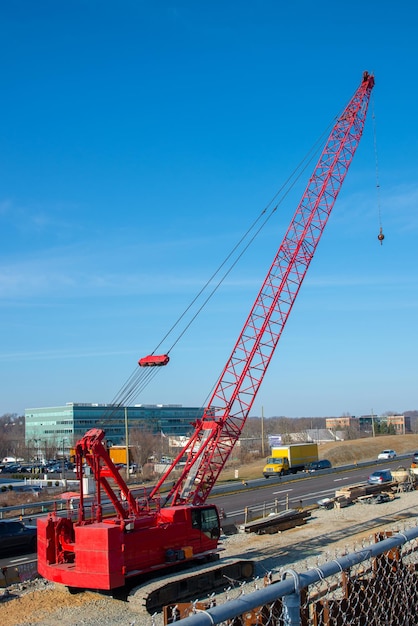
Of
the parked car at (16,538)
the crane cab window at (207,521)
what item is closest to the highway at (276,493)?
the parked car at (16,538)

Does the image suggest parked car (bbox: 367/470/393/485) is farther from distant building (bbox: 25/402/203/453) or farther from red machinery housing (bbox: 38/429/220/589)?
distant building (bbox: 25/402/203/453)

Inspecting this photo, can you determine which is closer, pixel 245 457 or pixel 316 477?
pixel 316 477

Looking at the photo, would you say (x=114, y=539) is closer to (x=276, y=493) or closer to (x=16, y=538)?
(x=16, y=538)

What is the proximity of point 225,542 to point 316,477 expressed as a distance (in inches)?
1168

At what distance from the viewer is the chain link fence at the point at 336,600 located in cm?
365

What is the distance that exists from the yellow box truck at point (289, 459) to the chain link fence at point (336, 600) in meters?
51.0

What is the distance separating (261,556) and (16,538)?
35.7ft

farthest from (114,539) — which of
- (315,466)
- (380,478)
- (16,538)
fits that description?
(315,466)

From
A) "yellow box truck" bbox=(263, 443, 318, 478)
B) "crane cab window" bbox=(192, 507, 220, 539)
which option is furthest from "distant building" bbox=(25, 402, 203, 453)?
"crane cab window" bbox=(192, 507, 220, 539)

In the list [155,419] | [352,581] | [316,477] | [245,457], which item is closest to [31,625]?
[352,581]

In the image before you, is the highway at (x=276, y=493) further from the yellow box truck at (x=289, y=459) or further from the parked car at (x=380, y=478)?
the parked car at (x=380, y=478)

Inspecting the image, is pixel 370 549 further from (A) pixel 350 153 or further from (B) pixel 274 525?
(A) pixel 350 153

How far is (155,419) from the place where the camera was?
17262cm

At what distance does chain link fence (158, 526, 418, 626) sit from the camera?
365 cm
